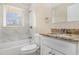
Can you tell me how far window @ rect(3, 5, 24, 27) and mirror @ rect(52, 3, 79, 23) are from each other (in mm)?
467

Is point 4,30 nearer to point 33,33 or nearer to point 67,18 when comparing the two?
point 33,33

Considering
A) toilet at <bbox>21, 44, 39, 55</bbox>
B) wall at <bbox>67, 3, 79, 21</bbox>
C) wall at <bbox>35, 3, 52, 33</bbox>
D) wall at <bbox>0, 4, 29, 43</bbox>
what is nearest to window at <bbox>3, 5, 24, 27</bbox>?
wall at <bbox>0, 4, 29, 43</bbox>

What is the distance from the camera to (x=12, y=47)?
59.6 inches

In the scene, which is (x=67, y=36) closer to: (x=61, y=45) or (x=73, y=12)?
(x=61, y=45)

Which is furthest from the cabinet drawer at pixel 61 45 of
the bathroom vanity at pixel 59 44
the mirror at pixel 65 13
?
the mirror at pixel 65 13

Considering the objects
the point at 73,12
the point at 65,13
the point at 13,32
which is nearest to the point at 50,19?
the point at 65,13

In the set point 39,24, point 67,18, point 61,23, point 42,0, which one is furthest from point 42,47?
point 42,0

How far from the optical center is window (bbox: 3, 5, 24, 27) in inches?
58.1

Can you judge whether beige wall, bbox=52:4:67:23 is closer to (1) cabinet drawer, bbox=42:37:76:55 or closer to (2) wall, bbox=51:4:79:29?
(2) wall, bbox=51:4:79:29

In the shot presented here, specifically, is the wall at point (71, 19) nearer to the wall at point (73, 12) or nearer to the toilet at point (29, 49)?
the wall at point (73, 12)

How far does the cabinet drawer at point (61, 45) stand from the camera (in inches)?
52.5

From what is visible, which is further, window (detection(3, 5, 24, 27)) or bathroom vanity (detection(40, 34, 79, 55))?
window (detection(3, 5, 24, 27))

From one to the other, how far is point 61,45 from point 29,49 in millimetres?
446

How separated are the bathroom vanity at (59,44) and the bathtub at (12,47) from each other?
0.27 m
